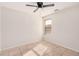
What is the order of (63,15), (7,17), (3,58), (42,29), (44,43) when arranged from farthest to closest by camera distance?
(63,15)
(7,17)
(44,43)
(42,29)
(3,58)


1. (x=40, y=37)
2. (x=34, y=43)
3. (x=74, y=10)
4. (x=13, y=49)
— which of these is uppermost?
(x=74, y=10)

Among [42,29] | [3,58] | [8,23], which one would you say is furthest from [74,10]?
[3,58]

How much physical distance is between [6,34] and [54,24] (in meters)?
1.61

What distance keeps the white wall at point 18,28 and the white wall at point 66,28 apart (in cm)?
49

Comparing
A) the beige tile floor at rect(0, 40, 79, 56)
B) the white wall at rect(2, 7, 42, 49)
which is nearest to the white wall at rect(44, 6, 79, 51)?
the beige tile floor at rect(0, 40, 79, 56)

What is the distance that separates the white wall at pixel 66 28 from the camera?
115 inches

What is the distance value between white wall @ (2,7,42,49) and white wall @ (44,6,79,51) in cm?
49

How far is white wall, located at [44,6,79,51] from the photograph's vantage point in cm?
Result: 291

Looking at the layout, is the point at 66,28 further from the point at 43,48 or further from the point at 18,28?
the point at 18,28

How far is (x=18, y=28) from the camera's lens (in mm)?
2902

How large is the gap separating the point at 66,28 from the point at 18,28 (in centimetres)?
166

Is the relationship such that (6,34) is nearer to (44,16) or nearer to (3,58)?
(44,16)

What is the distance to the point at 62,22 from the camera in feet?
10.4

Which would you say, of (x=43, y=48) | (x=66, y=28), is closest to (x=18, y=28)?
(x=43, y=48)
